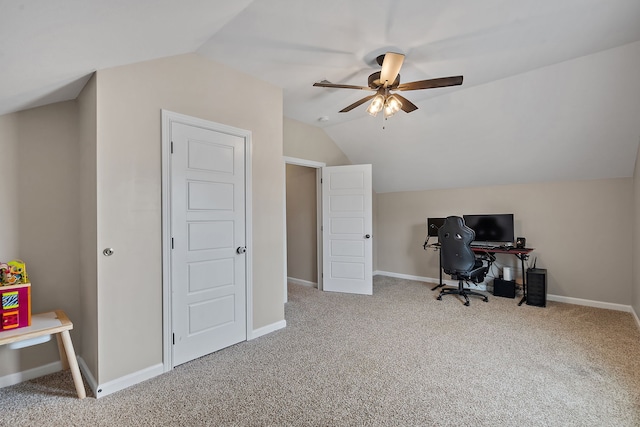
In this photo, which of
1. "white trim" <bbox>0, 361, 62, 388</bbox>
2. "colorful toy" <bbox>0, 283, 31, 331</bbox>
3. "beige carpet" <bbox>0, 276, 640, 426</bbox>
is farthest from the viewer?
"white trim" <bbox>0, 361, 62, 388</bbox>

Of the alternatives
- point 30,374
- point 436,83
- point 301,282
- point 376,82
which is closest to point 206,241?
point 30,374

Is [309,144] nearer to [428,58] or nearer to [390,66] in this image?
[428,58]

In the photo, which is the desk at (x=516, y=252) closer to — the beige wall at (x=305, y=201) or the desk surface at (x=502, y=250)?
the desk surface at (x=502, y=250)

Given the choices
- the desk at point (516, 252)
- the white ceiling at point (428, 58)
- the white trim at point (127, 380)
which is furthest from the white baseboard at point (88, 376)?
the desk at point (516, 252)

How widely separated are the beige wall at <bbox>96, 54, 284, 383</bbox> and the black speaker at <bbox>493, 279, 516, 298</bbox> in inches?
169

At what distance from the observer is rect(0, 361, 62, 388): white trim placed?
229 centimetres

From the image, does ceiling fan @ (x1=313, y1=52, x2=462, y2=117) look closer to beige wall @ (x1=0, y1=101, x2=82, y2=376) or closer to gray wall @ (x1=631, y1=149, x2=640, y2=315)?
beige wall @ (x1=0, y1=101, x2=82, y2=376)

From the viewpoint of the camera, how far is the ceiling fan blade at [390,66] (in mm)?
2363

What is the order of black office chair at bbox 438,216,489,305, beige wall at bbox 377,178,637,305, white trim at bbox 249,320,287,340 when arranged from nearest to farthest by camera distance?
white trim at bbox 249,320,287,340 → beige wall at bbox 377,178,637,305 → black office chair at bbox 438,216,489,305

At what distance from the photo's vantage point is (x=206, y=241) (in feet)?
9.03

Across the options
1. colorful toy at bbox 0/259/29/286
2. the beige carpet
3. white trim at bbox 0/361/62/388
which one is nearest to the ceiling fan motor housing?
the beige carpet

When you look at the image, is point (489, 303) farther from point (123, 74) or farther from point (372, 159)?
point (123, 74)

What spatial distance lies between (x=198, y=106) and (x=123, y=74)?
1.92ft

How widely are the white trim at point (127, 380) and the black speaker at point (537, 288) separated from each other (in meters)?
4.37
